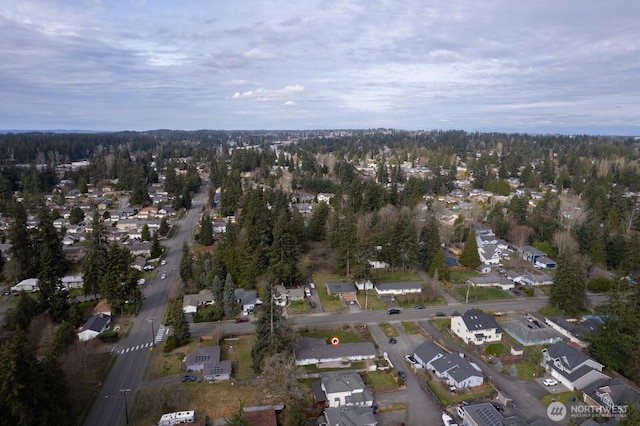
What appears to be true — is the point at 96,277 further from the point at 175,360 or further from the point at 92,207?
the point at 92,207

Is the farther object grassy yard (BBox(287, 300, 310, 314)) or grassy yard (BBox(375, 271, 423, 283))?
grassy yard (BBox(375, 271, 423, 283))

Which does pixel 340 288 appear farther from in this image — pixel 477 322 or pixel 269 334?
pixel 269 334

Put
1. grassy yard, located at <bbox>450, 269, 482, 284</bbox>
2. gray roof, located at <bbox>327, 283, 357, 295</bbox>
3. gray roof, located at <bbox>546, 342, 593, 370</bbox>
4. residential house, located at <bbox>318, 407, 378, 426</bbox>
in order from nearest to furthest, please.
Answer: residential house, located at <bbox>318, 407, 378, 426</bbox>
gray roof, located at <bbox>546, 342, 593, 370</bbox>
gray roof, located at <bbox>327, 283, 357, 295</bbox>
grassy yard, located at <bbox>450, 269, 482, 284</bbox>

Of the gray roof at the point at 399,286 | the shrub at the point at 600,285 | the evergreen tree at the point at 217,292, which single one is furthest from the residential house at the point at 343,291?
the shrub at the point at 600,285

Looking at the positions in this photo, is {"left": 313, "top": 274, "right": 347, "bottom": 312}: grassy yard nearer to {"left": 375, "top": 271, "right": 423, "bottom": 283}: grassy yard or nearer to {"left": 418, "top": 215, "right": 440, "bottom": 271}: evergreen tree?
{"left": 375, "top": 271, "right": 423, "bottom": 283}: grassy yard

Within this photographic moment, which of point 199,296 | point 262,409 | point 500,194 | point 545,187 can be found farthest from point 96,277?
point 545,187

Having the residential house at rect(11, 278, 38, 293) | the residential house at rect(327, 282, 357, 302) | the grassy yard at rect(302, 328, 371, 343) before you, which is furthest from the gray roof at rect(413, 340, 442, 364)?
the residential house at rect(11, 278, 38, 293)
